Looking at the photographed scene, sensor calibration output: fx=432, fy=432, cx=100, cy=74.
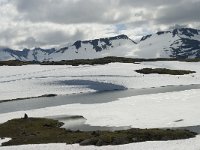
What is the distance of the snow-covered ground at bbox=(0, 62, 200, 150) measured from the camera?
65500 millimetres

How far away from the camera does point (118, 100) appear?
10819 centimetres

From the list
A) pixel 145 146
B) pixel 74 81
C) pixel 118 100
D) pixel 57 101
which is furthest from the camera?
pixel 74 81

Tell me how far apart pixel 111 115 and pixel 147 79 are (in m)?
96.6

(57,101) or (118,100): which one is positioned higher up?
(118,100)

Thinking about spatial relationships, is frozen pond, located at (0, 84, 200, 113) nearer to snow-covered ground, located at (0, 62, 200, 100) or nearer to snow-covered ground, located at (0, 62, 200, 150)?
snow-covered ground, located at (0, 62, 200, 150)

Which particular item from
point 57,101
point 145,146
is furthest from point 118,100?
point 145,146

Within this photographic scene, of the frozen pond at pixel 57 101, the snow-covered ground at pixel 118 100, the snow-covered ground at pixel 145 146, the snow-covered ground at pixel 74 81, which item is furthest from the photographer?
the snow-covered ground at pixel 74 81

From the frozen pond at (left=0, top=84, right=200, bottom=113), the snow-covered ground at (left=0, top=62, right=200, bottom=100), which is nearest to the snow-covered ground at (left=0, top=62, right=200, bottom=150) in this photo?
the snow-covered ground at (left=0, top=62, right=200, bottom=100)

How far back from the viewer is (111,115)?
257ft

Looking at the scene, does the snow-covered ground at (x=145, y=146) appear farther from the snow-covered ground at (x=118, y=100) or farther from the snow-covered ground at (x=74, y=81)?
the snow-covered ground at (x=74, y=81)

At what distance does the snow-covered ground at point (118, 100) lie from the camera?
6550 centimetres

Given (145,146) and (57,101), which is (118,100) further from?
(145,146)

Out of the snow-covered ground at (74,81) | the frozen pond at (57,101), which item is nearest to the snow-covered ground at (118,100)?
the snow-covered ground at (74,81)

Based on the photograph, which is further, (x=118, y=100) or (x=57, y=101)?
(x=57, y=101)
